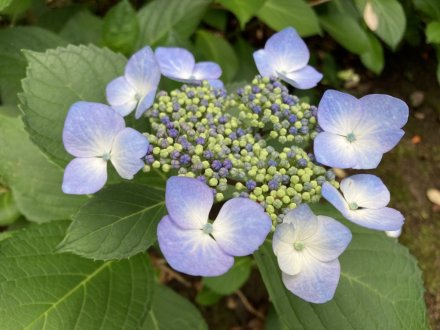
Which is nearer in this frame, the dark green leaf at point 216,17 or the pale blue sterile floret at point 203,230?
the pale blue sterile floret at point 203,230

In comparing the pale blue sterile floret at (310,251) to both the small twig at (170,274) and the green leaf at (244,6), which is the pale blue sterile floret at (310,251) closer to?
the green leaf at (244,6)

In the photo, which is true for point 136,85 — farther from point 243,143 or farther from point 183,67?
point 243,143

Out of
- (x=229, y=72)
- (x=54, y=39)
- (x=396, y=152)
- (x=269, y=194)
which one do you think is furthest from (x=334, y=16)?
(x=269, y=194)

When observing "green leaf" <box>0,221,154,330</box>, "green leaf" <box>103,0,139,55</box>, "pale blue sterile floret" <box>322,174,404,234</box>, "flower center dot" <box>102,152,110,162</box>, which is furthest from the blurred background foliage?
"pale blue sterile floret" <box>322,174,404,234</box>

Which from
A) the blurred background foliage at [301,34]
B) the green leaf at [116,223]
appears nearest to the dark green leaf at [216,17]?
the blurred background foliage at [301,34]

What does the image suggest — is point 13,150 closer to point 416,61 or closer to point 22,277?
point 22,277

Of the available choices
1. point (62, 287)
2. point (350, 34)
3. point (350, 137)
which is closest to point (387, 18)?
point (350, 34)

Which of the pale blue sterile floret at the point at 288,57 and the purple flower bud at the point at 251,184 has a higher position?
the pale blue sterile floret at the point at 288,57
